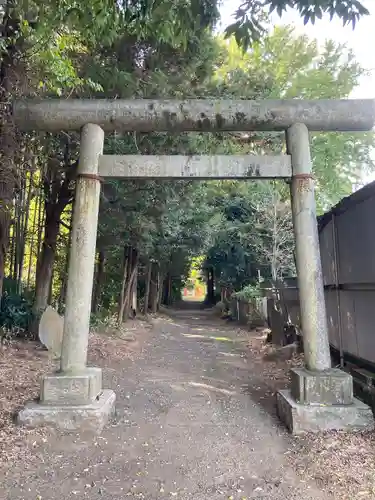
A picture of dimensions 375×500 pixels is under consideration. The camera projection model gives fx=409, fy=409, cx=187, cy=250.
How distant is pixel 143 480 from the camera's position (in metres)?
3.37

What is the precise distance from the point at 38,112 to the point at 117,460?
3995 millimetres

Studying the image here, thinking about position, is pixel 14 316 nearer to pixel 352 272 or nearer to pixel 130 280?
pixel 130 280

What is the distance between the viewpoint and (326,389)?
441 cm

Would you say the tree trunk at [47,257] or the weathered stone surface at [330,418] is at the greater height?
the tree trunk at [47,257]

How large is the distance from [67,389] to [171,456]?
52.8 inches

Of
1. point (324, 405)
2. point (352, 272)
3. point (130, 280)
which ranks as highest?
point (130, 280)

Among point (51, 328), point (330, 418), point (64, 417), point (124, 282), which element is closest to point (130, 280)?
point (124, 282)

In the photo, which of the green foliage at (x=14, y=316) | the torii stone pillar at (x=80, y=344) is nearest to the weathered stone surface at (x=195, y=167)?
the torii stone pillar at (x=80, y=344)

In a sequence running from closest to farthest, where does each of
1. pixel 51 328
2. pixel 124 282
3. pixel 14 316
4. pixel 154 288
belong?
pixel 51 328
pixel 14 316
pixel 124 282
pixel 154 288

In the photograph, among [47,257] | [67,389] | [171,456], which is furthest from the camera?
[47,257]

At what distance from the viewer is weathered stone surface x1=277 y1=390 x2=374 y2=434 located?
423 cm

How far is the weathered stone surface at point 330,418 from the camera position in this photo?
13.9 ft

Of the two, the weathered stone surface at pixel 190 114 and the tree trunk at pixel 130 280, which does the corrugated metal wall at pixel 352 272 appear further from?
the tree trunk at pixel 130 280

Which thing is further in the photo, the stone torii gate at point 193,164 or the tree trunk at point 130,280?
the tree trunk at point 130,280
